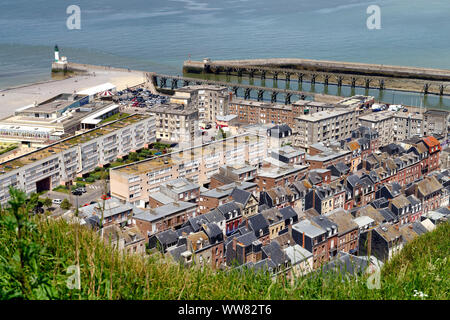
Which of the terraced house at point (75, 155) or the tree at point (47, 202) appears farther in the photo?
the terraced house at point (75, 155)

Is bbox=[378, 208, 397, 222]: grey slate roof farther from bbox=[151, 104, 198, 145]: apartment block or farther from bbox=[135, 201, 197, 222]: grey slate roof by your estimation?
bbox=[151, 104, 198, 145]: apartment block

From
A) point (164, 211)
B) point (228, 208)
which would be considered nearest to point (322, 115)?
point (228, 208)

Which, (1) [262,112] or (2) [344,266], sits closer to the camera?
(2) [344,266]

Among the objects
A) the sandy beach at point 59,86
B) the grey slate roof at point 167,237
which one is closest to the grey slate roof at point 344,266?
the grey slate roof at point 167,237

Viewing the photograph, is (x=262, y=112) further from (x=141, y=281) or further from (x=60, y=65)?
(x=141, y=281)

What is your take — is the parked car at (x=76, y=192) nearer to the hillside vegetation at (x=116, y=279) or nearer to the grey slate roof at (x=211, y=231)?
the grey slate roof at (x=211, y=231)

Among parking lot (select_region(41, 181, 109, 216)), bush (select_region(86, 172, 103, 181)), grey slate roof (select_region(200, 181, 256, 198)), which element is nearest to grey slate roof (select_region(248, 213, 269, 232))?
grey slate roof (select_region(200, 181, 256, 198))
